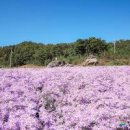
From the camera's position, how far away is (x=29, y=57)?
5359cm

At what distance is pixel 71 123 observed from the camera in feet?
18.8

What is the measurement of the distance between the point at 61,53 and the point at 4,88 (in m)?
44.8

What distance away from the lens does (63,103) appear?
23.0 ft

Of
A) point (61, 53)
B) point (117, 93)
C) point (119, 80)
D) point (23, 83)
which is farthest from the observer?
point (61, 53)

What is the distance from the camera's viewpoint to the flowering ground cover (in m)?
5.66

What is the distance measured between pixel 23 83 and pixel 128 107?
2836 millimetres

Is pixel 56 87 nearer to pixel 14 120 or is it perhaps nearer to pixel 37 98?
pixel 37 98

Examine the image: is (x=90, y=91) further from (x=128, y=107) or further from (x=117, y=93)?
(x=128, y=107)

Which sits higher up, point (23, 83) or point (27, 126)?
point (23, 83)

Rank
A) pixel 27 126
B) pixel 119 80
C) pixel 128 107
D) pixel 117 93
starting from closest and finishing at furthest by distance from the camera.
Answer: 1. pixel 27 126
2. pixel 128 107
3. pixel 117 93
4. pixel 119 80

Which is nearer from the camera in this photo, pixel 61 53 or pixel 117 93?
pixel 117 93

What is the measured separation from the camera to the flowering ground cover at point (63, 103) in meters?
5.66

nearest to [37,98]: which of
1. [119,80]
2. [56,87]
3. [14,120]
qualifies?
[56,87]

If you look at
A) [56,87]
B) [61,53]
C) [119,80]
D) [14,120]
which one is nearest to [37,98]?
[56,87]
